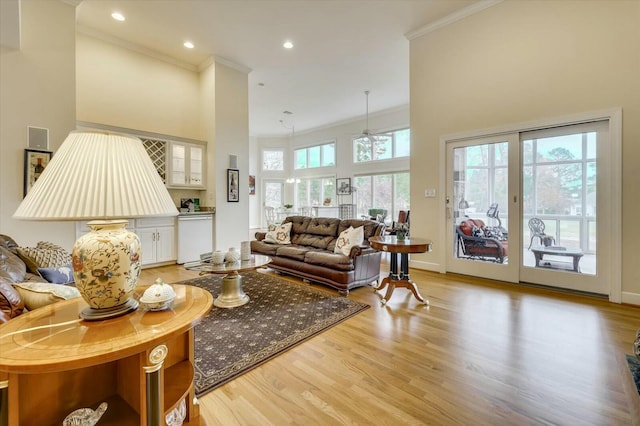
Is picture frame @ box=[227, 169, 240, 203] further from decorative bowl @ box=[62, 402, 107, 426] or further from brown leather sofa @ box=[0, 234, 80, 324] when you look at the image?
decorative bowl @ box=[62, 402, 107, 426]

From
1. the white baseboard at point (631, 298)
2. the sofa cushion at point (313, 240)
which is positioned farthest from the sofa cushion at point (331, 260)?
the white baseboard at point (631, 298)

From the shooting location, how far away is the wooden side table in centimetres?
83

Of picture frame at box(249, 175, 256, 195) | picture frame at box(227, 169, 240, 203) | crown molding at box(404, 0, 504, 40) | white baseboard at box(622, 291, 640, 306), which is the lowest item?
white baseboard at box(622, 291, 640, 306)

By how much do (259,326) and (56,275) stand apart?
5.69ft

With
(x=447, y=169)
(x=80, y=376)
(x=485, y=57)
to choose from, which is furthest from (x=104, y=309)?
(x=485, y=57)

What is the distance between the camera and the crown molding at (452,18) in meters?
3.83

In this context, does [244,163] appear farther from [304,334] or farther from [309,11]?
[304,334]

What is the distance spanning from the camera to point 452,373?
1.86 meters

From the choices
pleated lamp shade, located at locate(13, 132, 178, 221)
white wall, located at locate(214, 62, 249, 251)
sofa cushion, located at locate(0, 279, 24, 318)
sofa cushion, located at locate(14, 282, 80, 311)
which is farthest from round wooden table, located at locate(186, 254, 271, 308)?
white wall, located at locate(214, 62, 249, 251)

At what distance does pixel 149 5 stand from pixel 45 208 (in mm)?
4451

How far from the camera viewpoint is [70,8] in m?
3.68

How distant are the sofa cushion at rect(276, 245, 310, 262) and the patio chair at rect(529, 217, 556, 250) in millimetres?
3061

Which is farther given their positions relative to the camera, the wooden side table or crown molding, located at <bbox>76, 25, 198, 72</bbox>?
crown molding, located at <bbox>76, 25, 198, 72</bbox>

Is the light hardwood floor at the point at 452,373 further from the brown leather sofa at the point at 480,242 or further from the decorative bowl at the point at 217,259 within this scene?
the decorative bowl at the point at 217,259
